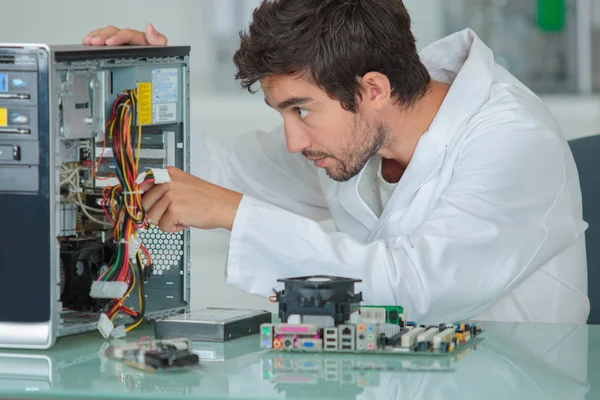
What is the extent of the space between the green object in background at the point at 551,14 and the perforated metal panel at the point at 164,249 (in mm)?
3103

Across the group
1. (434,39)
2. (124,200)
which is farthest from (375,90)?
(434,39)

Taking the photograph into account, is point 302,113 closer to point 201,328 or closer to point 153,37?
point 153,37

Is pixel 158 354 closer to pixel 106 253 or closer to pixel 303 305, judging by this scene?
pixel 303 305

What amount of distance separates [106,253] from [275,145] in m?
0.84

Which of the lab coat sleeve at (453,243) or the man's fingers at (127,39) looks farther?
the man's fingers at (127,39)

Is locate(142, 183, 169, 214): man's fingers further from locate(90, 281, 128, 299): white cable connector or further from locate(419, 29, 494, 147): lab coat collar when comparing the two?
locate(419, 29, 494, 147): lab coat collar

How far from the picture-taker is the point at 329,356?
4.34 ft

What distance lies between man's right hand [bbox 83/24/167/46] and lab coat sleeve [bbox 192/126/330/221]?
0.52 meters

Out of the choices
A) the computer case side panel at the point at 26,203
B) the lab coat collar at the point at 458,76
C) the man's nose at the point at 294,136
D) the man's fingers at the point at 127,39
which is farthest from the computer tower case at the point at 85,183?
the lab coat collar at the point at 458,76

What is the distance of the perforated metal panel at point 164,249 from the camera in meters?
1.65

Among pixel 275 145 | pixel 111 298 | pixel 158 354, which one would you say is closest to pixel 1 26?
pixel 275 145

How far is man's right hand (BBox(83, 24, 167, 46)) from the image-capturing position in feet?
5.54

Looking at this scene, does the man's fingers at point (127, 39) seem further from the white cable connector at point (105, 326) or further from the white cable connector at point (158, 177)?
Answer: the white cable connector at point (105, 326)

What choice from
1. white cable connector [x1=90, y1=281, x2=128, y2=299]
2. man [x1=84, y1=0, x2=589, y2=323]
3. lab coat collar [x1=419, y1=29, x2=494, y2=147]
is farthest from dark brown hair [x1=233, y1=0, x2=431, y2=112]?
white cable connector [x1=90, y1=281, x2=128, y2=299]
